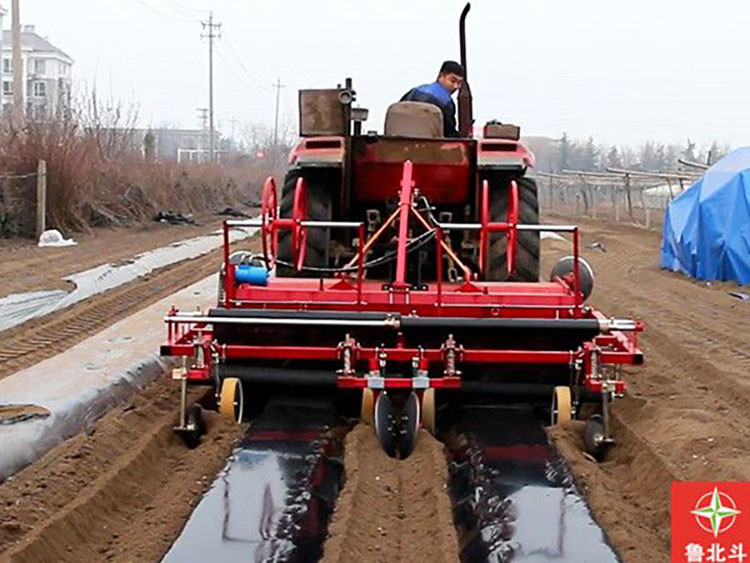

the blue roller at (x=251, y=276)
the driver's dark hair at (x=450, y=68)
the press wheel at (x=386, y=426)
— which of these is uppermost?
the driver's dark hair at (x=450, y=68)

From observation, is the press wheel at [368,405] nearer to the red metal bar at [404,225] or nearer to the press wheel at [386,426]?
the press wheel at [386,426]

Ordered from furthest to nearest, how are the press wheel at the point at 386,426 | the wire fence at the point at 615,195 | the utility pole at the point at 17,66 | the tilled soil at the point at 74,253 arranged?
the wire fence at the point at 615,195 < the utility pole at the point at 17,66 < the tilled soil at the point at 74,253 < the press wheel at the point at 386,426

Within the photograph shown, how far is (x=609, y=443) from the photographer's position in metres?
5.54

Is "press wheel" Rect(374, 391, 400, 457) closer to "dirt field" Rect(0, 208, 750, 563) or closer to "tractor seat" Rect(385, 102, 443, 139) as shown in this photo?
"dirt field" Rect(0, 208, 750, 563)

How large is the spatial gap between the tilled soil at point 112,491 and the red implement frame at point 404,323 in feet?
1.49

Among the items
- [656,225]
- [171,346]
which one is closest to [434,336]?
[171,346]

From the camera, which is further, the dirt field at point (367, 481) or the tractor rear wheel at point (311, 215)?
the tractor rear wheel at point (311, 215)

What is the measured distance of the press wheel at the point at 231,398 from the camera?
5750mm

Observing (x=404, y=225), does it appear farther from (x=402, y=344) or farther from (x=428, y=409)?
(x=428, y=409)

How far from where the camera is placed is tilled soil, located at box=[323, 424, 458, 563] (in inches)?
163

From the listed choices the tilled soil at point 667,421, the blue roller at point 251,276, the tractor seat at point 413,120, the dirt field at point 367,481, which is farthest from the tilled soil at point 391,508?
the tractor seat at point 413,120

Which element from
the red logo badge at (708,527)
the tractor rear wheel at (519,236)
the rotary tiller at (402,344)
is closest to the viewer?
the red logo badge at (708,527)

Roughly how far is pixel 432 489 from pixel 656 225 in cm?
2714

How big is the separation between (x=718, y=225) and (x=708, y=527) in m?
12.4
